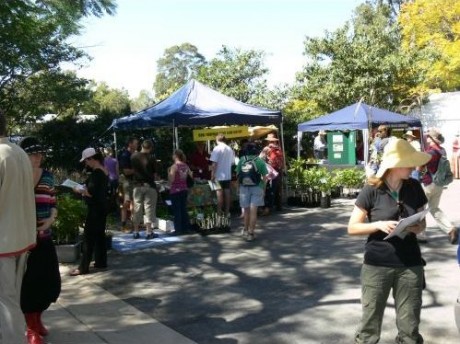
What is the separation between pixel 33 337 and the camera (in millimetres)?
4281

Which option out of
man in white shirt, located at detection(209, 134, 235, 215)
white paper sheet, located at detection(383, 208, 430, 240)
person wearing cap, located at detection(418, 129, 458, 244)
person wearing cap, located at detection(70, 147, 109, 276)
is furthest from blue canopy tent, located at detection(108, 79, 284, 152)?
white paper sheet, located at detection(383, 208, 430, 240)

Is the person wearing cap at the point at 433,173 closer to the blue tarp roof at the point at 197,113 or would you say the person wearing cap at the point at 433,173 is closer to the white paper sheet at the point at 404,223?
the blue tarp roof at the point at 197,113

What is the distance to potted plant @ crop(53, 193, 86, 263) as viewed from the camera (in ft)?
24.5

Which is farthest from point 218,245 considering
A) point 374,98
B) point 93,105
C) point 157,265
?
point 93,105

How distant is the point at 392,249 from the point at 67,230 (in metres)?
5.43

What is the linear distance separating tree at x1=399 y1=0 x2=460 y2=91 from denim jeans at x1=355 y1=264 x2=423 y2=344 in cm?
2501

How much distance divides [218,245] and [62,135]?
10.1 m

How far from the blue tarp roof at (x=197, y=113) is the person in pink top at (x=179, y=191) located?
1524 millimetres

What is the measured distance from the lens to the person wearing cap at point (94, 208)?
21.7ft

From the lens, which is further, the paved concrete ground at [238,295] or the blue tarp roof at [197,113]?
the blue tarp roof at [197,113]

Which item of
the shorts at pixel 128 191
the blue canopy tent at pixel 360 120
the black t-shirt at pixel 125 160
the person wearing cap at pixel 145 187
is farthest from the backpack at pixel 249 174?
the blue canopy tent at pixel 360 120

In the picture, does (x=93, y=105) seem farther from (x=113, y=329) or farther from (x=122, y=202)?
(x=113, y=329)

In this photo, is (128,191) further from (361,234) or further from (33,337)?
(361,234)

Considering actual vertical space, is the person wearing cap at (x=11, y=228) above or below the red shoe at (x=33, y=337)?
above
